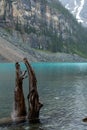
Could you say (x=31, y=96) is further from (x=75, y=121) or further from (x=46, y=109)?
(x=46, y=109)

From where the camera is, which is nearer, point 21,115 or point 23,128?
point 23,128

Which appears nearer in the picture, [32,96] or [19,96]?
[32,96]

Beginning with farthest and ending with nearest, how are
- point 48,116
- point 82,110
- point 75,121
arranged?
point 82,110 → point 48,116 → point 75,121

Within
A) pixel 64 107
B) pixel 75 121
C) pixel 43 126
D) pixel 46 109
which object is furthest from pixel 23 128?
pixel 64 107

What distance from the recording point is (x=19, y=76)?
1350 inches

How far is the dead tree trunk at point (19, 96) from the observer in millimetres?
34250

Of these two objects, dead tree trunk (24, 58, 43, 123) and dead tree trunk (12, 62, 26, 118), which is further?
dead tree trunk (12, 62, 26, 118)

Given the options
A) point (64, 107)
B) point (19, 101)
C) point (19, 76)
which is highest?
point (19, 76)

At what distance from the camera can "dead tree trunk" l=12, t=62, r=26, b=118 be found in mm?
34250

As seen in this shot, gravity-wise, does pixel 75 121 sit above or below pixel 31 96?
below

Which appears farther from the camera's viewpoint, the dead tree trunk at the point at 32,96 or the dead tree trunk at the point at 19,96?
the dead tree trunk at the point at 19,96

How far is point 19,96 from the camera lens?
34750 millimetres

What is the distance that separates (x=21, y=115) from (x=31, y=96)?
2.39 metres

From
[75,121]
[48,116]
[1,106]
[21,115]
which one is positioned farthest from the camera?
[1,106]
